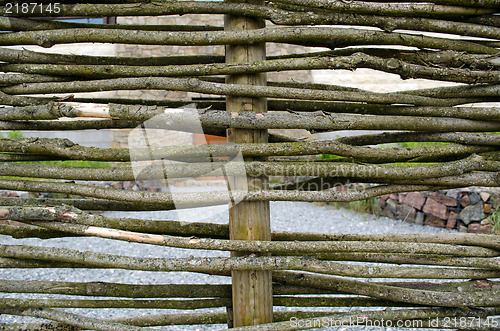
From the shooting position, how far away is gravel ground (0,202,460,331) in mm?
2957

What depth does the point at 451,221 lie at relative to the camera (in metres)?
3.90

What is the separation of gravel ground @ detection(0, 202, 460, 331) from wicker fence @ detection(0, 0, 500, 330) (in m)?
0.94

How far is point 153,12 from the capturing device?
140 cm

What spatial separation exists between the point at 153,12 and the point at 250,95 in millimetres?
449

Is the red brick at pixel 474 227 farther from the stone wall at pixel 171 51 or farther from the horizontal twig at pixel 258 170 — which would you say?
the stone wall at pixel 171 51

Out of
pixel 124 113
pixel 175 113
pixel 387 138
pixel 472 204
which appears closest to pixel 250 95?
pixel 175 113

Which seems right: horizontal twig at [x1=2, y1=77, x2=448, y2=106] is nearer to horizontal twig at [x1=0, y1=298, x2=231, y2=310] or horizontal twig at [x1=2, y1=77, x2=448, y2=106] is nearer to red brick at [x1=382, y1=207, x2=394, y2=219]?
horizontal twig at [x1=0, y1=298, x2=231, y2=310]

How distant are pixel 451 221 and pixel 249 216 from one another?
10.5 feet

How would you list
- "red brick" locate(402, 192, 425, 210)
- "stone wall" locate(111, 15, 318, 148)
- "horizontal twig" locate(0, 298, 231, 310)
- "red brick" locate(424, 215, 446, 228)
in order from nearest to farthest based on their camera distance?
"horizontal twig" locate(0, 298, 231, 310), "red brick" locate(424, 215, 446, 228), "red brick" locate(402, 192, 425, 210), "stone wall" locate(111, 15, 318, 148)

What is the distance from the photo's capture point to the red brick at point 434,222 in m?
3.97

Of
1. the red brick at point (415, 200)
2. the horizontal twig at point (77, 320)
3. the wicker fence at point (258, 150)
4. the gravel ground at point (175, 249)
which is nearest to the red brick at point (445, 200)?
the red brick at point (415, 200)

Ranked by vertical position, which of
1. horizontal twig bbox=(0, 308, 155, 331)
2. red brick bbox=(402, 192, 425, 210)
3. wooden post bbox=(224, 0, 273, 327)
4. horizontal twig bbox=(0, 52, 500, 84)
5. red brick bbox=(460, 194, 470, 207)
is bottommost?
red brick bbox=(402, 192, 425, 210)

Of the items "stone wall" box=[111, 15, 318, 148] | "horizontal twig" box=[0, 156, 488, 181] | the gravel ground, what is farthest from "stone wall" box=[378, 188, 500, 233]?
"horizontal twig" box=[0, 156, 488, 181]

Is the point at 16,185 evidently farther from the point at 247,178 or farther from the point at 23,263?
the point at 247,178
